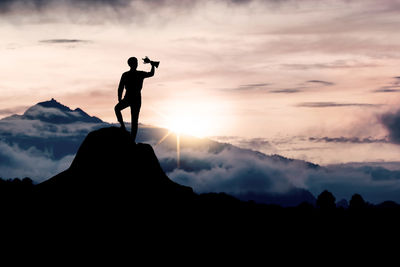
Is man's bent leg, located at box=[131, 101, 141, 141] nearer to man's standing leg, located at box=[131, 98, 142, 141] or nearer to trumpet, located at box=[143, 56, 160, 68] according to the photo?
man's standing leg, located at box=[131, 98, 142, 141]

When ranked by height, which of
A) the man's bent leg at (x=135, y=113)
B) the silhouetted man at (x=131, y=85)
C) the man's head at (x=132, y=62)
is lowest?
the man's bent leg at (x=135, y=113)

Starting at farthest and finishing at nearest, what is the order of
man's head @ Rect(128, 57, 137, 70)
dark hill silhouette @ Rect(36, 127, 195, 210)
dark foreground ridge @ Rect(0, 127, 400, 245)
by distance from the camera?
dark hill silhouette @ Rect(36, 127, 195, 210)
man's head @ Rect(128, 57, 137, 70)
dark foreground ridge @ Rect(0, 127, 400, 245)

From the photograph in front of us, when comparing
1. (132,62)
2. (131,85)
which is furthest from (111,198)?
(132,62)

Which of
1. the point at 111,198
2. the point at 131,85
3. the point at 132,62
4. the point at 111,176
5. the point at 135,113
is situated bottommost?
the point at 111,198

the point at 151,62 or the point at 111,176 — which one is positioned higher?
the point at 151,62

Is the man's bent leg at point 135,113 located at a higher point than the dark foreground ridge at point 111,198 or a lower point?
higher

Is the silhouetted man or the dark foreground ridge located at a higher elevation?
the silhouetted man

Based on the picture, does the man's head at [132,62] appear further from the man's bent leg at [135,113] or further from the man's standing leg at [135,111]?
the man's bent leg at [135,113]

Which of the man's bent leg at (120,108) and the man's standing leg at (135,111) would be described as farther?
the man's standing leg at (135,111)

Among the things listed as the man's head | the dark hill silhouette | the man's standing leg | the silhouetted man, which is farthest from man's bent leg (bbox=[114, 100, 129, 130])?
the man's head

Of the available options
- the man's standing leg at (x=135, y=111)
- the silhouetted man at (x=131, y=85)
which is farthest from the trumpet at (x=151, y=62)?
the man's standing leg at (x=135, y=111)

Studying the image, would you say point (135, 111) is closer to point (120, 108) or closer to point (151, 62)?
point (120, 108)

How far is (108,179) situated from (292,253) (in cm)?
4320

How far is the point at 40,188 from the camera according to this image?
42969 millimetres
